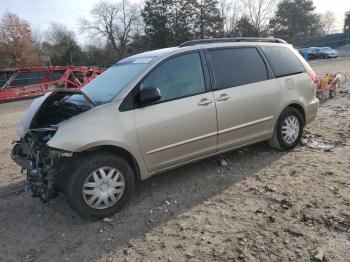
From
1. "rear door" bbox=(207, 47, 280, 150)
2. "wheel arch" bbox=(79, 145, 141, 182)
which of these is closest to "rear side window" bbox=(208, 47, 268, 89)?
"rear door" bbox=(207, 47, 280, 150)

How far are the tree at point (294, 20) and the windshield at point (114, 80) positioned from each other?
64224 millimetres

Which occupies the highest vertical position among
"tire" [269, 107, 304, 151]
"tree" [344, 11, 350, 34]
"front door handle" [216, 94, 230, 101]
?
"front door handle" [216, 94, 230, 101]

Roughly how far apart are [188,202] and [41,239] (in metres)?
1.68

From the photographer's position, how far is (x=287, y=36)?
209 feet

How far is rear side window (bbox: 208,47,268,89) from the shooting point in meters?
4.90

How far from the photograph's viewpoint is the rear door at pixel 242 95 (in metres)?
4.86

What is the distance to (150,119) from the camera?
4.21 metres

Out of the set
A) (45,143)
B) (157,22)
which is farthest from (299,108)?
(157,22)

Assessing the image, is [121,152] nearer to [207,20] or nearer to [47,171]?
[47,171]

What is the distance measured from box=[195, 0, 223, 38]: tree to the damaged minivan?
48597 millimetres

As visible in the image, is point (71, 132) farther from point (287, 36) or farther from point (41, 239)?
point (287, 36)

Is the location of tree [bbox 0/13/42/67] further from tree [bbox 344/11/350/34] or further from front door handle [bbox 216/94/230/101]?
tree [bbox 344/11/350/34]

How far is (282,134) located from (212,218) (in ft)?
7.72

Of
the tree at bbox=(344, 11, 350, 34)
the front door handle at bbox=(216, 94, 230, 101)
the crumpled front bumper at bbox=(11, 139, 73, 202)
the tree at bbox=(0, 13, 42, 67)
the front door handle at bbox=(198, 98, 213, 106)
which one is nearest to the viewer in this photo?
the crumpled front bumper at bbox=(11, 139, 73, 202)
